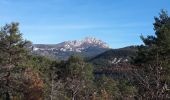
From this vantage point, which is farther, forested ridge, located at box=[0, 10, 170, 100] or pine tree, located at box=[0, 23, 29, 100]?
pine tree, located at box=[0, 23, 29, 100]

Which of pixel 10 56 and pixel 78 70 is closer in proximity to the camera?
pixel 10 56

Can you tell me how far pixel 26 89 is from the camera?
65.9 m

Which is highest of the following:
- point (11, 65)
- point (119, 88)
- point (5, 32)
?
point (5, 32)

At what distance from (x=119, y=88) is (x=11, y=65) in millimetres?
57615

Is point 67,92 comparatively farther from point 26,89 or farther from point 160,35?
point 160,35

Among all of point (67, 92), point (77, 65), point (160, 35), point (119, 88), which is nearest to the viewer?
point (160, 35)

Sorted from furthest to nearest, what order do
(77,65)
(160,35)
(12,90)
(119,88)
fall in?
(119,88)
(77,65)
(12,90)
(160,35)

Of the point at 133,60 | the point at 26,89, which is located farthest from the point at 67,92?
the point at 133,60

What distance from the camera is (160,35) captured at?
47.4m

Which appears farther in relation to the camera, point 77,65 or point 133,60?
point 77,65

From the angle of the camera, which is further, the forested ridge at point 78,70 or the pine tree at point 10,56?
the pine tree at point 10,56

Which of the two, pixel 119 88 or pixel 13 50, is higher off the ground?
pixel 13 50

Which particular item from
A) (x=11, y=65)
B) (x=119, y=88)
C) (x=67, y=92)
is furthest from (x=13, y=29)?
(x=119, y=88)

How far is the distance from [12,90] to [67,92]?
92.0ft
